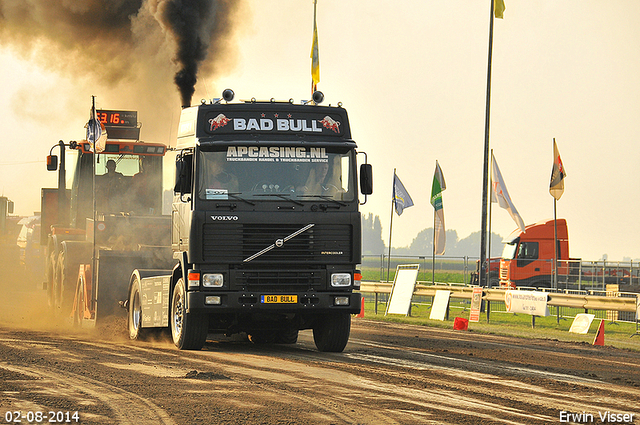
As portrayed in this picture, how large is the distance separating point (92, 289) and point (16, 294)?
17.0 metres

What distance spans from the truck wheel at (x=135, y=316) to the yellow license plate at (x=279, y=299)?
11.6ft

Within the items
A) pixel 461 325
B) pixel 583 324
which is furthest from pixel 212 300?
pixel 583 324

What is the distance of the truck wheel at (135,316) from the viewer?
48.4 feet

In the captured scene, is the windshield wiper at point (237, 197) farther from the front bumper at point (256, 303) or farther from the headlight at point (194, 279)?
the front bumper at point (256, 303)

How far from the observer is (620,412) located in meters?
7.88

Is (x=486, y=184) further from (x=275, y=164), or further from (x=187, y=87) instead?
(x=275, y=164)

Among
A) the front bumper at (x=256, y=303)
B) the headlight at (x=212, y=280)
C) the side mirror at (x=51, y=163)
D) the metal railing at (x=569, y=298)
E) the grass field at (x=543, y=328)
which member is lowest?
the grass field at (x=543, y=328)

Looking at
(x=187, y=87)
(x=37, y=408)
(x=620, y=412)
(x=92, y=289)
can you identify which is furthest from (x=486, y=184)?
(x=37, y=408)

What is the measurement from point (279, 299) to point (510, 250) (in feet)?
99.2

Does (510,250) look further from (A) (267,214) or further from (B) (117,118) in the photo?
(A) (267,214)

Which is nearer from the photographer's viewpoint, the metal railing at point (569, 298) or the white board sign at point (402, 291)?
the metal railing at point (569, 298)

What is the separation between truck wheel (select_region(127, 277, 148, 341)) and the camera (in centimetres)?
1475

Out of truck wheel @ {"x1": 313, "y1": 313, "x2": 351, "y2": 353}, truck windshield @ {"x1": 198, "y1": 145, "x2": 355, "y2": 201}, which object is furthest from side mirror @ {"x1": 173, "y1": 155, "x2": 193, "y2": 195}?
truck wheel @ {"x1": 313, "y1": 313, "x2": 351, "y2": 353}

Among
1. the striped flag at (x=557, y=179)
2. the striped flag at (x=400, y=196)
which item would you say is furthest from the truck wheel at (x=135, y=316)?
the striped flag at (x=400, y=196)
